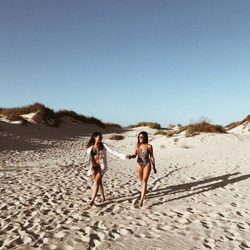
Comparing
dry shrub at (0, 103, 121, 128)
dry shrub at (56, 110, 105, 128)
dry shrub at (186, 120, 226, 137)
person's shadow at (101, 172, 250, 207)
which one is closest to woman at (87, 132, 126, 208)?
person's shadow at (101, 172, 250, 207)

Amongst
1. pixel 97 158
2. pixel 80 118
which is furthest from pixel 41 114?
pixel 97 158

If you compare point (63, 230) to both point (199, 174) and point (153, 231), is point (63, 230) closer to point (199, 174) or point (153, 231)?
point (153, 231)

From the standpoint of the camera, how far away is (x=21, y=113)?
37.8 metres

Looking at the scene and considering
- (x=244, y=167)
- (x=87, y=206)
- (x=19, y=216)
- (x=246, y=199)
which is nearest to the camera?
(x=19, y=216)

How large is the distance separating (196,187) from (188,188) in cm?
36

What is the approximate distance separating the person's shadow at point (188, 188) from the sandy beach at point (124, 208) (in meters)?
0.03

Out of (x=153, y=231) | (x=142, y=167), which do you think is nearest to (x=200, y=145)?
(x=142, y=167)

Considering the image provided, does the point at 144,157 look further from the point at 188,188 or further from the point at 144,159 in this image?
the point at 188,188

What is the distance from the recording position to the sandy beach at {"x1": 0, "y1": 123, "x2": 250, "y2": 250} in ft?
19.3

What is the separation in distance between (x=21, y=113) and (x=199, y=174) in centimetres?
2879

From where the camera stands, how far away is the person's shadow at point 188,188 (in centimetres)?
903

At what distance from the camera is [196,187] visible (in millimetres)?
10820

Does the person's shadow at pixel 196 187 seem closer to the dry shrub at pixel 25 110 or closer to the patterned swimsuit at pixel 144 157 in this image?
the patterned swimsuit at pixel 144 157

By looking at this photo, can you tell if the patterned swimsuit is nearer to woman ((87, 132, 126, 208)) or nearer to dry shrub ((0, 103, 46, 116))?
woman ((87, 132, 126, 208))
